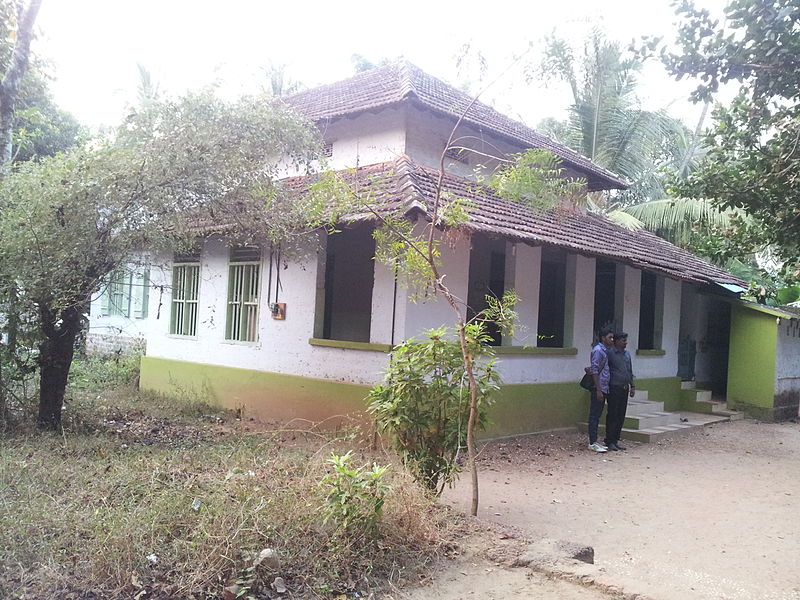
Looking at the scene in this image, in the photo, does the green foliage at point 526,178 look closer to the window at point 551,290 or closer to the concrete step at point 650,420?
the window at point 551,290

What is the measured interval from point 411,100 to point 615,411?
17.6 ft

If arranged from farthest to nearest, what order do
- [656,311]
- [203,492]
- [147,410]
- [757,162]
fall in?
[656,311] < [147,410] < [757,162] < [203,492]

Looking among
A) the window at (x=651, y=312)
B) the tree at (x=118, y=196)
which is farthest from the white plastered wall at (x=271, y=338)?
the window at (x=651, y=312)

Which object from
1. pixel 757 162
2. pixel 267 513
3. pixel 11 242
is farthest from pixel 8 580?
pixel 757 162

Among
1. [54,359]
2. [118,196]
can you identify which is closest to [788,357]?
[118,196]

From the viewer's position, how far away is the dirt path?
4.51 m

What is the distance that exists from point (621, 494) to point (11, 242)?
270 inches

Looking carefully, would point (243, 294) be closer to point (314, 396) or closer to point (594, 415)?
point (314, 396)

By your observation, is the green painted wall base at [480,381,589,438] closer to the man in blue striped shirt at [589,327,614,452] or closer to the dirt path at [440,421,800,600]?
the dirt path at [440,421,800,600]

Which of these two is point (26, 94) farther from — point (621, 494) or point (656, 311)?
point (656, 311)

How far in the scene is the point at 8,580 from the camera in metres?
3.50

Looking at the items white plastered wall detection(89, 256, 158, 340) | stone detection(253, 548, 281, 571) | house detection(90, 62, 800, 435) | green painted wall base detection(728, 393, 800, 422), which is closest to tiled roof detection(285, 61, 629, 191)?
house detection(90, 62, 800, 435)

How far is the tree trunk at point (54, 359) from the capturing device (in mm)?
7688

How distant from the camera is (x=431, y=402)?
218 inches
